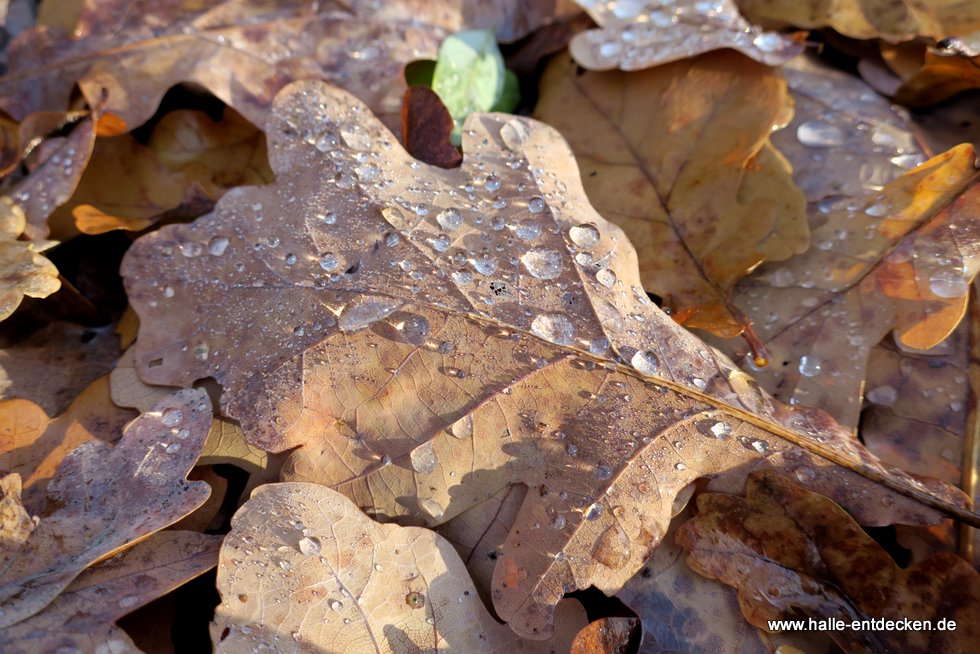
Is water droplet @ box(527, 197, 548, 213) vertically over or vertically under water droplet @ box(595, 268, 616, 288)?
over

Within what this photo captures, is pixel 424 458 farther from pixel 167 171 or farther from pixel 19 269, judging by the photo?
A: pixel 167 171

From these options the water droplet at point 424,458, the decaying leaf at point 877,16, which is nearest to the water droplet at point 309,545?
the water droplet at point 424,458

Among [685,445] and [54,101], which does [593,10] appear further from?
[54,101]

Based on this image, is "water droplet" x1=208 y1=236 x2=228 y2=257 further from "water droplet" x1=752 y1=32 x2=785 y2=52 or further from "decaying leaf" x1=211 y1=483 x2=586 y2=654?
"water droplet" x1=752 y1=32 x2=785 y2=52

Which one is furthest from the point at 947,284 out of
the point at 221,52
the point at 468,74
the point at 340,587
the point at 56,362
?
the point at 56,362

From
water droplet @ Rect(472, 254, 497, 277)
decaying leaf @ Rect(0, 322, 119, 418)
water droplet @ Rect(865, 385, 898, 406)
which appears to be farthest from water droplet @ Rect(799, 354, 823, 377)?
decaying leaf @ Rect(0, 322, 119, 418)

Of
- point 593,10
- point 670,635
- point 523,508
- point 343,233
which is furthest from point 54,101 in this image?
point 670,635
